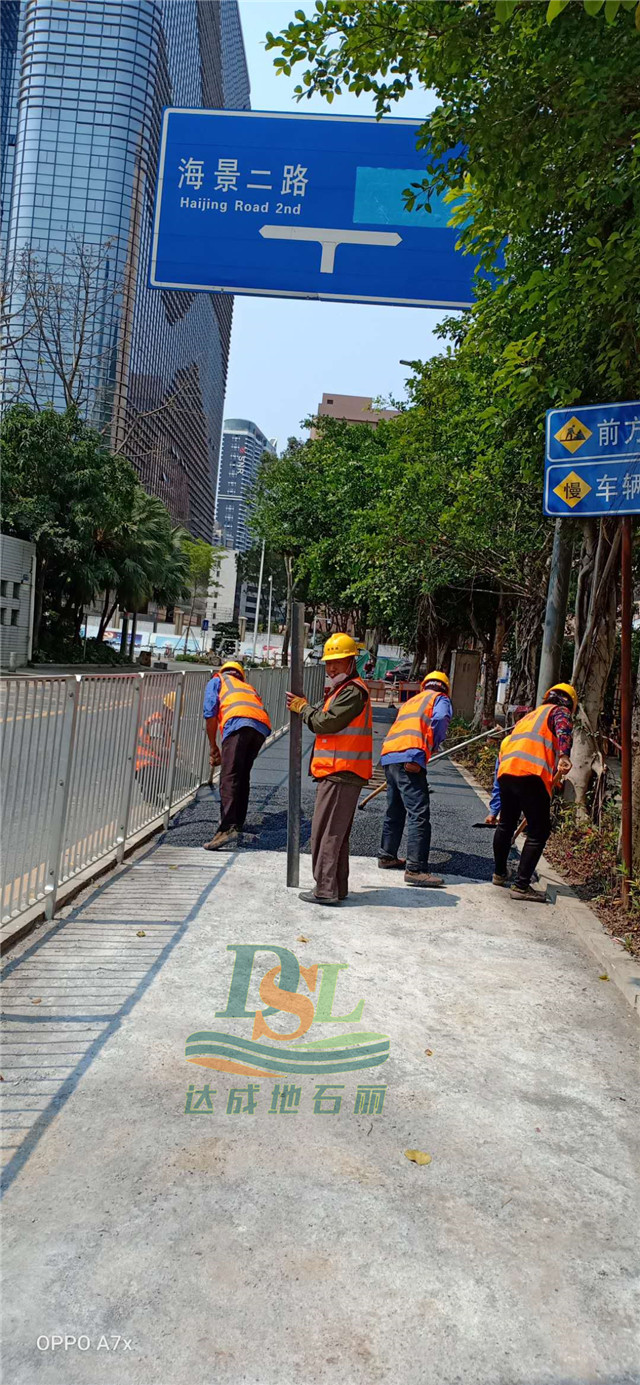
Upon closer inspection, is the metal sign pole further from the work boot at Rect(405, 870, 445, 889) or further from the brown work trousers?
the brown work trousers

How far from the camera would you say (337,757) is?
20.4 ft

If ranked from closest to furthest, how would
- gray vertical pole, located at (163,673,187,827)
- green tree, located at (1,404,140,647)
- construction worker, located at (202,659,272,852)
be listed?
1. construction worker, located at (202,659,272,852)
2. gray vertical pole, located at (163,673,187,827)
3. green tree, located at (1,404,140,647)

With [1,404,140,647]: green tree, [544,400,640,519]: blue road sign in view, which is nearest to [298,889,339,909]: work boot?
[544,400,640,519]: blue road sign

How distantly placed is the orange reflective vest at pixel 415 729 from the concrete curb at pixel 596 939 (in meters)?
1.42

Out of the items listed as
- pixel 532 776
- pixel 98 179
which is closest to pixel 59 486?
pixel 532 776

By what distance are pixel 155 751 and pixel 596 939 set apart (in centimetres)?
363

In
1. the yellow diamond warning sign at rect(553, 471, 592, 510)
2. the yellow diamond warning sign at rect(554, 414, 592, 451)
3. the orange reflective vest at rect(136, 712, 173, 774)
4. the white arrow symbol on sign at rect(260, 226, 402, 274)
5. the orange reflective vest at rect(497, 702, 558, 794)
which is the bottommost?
the orange reflective vest at rect(136, 712, 173, 774)

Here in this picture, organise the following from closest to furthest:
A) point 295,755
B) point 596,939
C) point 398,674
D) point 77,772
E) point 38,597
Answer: point 77,772 < point 596,939 < point 295,755 < point 38,597 < point 398,674

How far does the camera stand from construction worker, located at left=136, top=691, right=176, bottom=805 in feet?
23.9

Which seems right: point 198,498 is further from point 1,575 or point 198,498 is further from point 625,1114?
point 625,1114

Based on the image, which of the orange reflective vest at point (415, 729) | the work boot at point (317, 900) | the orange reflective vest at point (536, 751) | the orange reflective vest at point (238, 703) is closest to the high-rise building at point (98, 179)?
the orange reflective vest at point (238, 703)

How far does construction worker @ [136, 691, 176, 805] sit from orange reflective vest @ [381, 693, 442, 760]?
1816 mm

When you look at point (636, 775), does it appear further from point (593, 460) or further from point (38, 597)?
point (38, 597)

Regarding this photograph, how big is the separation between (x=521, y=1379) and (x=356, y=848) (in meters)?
6.01
